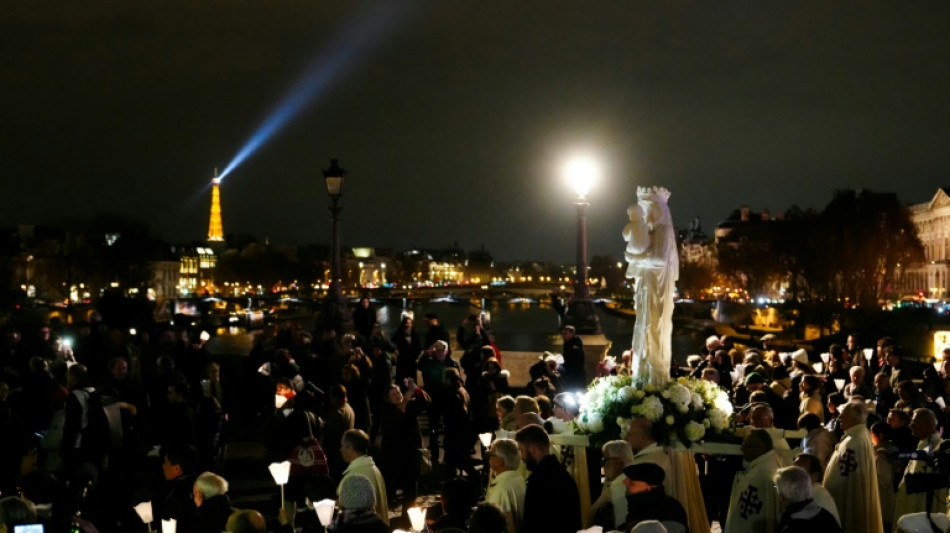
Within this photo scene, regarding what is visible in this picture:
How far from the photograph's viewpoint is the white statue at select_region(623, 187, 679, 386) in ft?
30.2

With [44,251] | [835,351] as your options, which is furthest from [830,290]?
[44,251]

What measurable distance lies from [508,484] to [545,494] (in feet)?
1.92

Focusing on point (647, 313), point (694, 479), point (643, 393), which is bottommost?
point (694, 479)

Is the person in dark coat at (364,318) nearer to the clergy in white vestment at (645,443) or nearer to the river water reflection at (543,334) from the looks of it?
the clergy in white vestment at (645,443)

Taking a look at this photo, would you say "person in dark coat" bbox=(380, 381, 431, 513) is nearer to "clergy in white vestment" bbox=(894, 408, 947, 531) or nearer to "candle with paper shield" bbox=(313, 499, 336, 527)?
"candle with paper shield" bbox=(313, 499, 336, 527)

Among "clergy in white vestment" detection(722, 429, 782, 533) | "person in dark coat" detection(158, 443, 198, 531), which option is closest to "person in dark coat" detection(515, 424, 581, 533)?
"clergy in white vestment" detection(722, 429, 782, 533)

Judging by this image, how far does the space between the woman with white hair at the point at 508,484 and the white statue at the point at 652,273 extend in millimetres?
2131

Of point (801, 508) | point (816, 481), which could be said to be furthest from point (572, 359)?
point (801, 508)

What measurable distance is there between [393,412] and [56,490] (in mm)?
4132

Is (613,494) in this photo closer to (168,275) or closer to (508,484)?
(508,484)

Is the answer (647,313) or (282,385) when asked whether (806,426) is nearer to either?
(647,313)

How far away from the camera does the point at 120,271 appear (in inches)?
3607

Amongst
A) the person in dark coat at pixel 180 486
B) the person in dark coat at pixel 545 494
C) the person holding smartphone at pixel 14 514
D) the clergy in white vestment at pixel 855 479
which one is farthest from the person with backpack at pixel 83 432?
the clergy in white vestment at pixel 855 479

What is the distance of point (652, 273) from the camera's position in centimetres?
925
